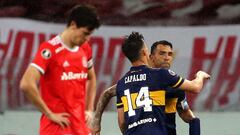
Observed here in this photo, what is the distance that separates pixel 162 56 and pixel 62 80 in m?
1.50

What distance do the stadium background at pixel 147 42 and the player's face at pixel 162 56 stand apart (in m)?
3.20

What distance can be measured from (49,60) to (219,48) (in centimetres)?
577

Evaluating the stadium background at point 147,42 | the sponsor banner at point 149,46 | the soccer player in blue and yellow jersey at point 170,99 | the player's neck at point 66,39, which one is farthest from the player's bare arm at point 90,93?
the sponsor banner at point 149,46

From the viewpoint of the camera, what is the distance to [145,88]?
19.9ft

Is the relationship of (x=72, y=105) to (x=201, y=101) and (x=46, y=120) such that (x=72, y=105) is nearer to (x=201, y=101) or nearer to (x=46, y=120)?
(x=46, y=120)

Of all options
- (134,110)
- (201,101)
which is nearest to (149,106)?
(134,110)

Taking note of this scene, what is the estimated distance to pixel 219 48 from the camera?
10688mm

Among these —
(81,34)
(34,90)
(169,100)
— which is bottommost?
(169,100)

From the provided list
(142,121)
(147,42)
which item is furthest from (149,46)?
(142,121)

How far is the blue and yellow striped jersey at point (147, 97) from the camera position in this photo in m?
6.02

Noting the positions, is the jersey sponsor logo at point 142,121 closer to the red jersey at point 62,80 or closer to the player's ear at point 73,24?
the red jersey at point 62,80

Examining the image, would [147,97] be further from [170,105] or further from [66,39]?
[66,39]

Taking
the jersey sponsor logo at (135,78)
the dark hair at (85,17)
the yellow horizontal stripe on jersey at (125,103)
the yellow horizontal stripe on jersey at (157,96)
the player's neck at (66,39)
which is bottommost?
the yellow horizontal stripe on jersey at (125,103)

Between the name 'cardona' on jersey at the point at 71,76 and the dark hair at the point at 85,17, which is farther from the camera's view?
the name 'cardona' on jersey at the point at 71,76
